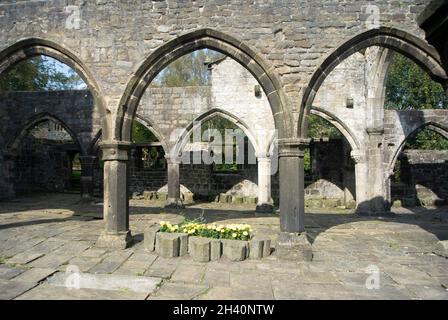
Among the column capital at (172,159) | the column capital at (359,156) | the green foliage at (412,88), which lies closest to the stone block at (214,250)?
the column capital at (172,159)

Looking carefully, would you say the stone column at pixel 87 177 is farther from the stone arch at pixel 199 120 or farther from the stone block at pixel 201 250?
the stone block at pixel 201 250

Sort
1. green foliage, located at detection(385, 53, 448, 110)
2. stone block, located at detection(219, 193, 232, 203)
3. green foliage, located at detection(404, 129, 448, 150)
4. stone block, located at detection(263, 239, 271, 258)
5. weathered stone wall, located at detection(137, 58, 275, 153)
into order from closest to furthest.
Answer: stone block, located at detection(263, 239, 271, 258) < weathered stone wall, located at detection(137, 58, 275, 153) < stone block, located at detection(219, 193, 232, 203) < green foliage, located at detection(404, 129, 448, 150) < green foliage, located at detection(385, 53, 448, 110)

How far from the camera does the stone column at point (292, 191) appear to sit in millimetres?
5375

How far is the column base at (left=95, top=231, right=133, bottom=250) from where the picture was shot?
5.64 metres

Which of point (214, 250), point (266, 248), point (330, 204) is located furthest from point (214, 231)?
point (330, 204)

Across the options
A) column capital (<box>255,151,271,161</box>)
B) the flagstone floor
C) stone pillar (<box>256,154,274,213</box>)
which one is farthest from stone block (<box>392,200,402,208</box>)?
the flagstone floor

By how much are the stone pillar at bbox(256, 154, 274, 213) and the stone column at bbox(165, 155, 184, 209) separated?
120 inches

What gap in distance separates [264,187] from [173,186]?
3564mm

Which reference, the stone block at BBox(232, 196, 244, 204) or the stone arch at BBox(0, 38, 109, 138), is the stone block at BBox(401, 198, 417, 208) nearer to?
the stone block at BBox(232, 196, 244, 204)

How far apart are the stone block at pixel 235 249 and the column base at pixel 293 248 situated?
62cm

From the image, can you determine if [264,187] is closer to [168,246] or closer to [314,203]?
[314,203]

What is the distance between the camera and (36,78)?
21.5 metres

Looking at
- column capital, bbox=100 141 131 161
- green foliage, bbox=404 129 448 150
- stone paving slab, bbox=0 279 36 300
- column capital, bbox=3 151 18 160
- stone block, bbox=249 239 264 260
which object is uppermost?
green foliage, bbox=404 129 448 150
